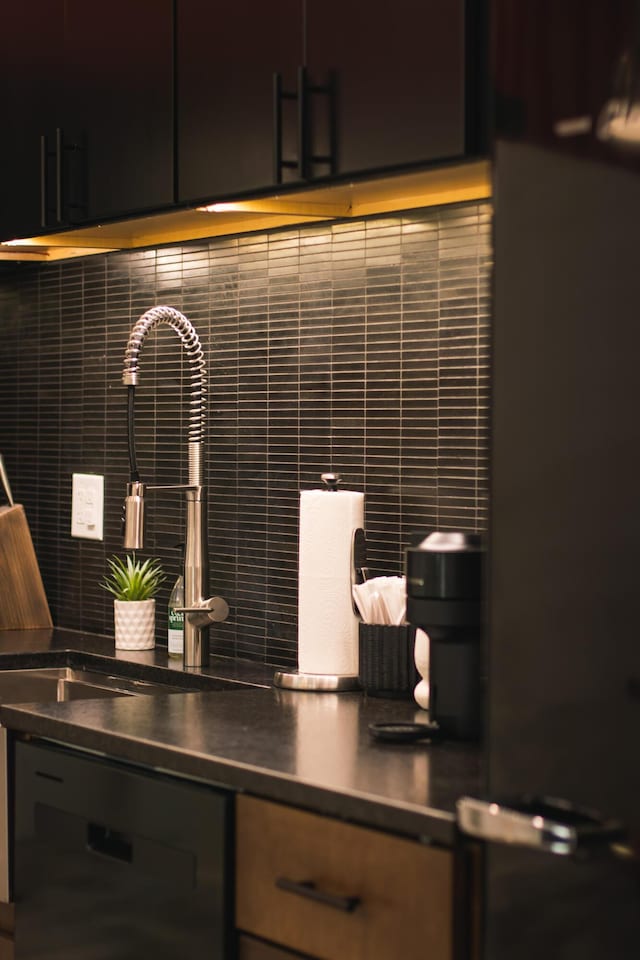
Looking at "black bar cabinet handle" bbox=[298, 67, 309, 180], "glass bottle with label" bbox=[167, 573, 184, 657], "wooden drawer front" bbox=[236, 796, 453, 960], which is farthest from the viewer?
"glass bottle with label" bbox=[167, 573, 184, 657]

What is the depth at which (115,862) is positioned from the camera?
203cm

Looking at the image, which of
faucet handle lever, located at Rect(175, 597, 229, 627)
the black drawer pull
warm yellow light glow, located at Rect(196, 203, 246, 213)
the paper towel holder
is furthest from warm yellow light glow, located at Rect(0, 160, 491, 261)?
the black drawer pull

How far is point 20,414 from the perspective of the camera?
360 cm

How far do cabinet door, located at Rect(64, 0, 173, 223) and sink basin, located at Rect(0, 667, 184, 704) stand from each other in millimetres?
932

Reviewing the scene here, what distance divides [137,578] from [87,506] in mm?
355

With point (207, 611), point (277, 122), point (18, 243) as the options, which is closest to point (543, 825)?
point (277, 122)

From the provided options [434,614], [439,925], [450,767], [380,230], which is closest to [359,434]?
[380,230]

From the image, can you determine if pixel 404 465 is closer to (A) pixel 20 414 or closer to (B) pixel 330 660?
(B) pixel 330 660

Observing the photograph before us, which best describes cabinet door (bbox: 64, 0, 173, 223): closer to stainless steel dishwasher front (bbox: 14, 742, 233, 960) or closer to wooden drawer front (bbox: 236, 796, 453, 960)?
stainless steel dishwasher front (bbox: 14, 742, 233, 960)

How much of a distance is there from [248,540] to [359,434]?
399 mm

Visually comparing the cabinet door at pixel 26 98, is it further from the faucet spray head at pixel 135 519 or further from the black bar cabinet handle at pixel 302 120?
the black bar cabinet handle at pixel 302 120

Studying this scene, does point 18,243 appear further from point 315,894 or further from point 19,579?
point 315,894

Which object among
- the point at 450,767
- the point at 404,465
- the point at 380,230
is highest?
the point at 380,230

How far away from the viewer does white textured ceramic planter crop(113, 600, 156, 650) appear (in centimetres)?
302
